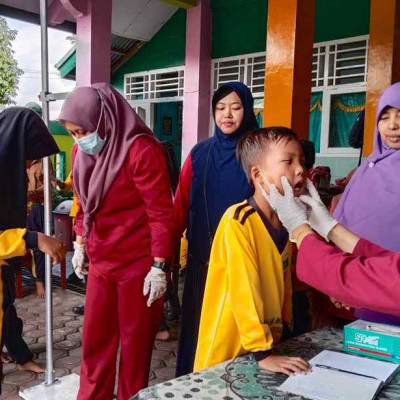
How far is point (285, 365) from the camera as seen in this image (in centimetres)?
119

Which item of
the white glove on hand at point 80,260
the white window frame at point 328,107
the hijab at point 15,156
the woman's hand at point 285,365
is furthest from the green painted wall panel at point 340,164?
the woman's hand at point 285,365

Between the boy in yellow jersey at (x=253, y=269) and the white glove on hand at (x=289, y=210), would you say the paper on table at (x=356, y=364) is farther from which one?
the white glove on hand at (x=289, y=210)

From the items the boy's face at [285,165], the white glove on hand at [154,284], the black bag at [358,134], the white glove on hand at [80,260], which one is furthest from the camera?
the black bag at [358,134]

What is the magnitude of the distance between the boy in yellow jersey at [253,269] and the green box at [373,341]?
0.22m

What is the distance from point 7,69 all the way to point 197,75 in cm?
1435

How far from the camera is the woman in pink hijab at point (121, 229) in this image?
78.5 inches

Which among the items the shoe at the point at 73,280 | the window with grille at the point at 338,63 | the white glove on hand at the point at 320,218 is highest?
the window with grille at the point at 338,63

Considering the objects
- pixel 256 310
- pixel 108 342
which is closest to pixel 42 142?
pixel 108 342

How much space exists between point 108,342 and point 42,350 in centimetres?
144

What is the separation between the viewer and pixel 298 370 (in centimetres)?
117

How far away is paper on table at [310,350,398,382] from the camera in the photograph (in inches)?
45.6

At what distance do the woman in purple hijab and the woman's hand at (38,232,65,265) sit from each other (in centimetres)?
119

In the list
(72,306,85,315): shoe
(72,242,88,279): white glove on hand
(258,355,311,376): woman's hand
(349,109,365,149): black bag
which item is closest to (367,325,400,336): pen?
(258,355,311,376): woman's hand

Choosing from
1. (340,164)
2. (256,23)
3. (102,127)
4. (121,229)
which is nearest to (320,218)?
(121,229)
